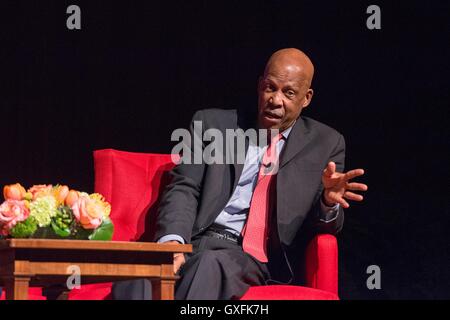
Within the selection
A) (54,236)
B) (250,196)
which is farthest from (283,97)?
(54,236)

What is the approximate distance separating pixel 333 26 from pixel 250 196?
53.5 inches

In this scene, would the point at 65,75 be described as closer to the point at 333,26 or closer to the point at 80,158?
the point at 80,158

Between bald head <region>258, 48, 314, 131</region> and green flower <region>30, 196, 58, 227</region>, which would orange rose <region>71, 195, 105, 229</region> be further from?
bald head <region>258, 48, 314, 131</region>

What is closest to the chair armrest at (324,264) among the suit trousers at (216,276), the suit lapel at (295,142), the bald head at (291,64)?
the suit trousers at (216,276)

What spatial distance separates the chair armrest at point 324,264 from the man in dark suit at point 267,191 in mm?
99

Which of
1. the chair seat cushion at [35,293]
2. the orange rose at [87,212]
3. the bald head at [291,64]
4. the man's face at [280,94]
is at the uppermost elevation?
the bald head at [291,64]

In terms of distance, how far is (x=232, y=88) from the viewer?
4676 millimetres

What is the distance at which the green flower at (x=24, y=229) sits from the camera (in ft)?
9.24

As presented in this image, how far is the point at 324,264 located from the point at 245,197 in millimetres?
453

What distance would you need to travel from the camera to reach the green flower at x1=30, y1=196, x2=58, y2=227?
9.27 ft

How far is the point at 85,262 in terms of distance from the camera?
108 inches

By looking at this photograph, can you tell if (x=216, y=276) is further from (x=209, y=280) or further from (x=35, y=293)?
(x=35, y=293)

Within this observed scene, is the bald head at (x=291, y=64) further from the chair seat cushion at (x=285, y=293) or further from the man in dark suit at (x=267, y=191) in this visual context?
the chair seat cushion at (x=285, y=293)

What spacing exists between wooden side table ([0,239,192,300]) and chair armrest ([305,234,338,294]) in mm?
701
